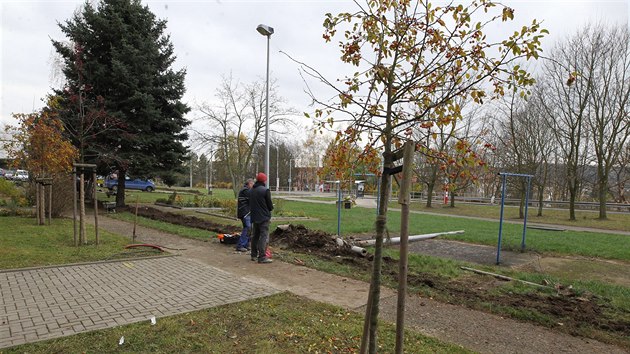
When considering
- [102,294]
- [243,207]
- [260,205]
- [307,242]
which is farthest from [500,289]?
[102,294]

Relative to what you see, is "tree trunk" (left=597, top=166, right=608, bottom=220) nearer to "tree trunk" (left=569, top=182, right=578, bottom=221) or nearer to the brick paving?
"tree trunk" (left=569, top=182, right=578, bottom=221)

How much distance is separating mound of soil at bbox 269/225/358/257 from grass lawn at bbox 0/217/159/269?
337 centimetres

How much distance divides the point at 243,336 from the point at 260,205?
4.27 meters

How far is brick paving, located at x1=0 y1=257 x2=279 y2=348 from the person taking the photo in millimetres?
4348

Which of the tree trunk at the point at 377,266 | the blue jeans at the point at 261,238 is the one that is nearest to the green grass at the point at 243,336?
the tree trunk at the point at 377,266

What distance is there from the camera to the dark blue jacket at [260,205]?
27.0ft

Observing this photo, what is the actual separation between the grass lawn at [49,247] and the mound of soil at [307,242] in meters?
3.37

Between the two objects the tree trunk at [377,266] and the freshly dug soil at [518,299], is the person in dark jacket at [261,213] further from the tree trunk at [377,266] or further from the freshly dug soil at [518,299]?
the tree trunk at [377,266]

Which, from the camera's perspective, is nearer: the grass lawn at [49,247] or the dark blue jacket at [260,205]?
the grass lawn at [49,247]

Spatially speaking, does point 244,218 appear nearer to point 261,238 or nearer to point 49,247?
point 261,238

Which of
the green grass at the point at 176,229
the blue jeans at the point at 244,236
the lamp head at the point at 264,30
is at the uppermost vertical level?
the lamp head at the point at 264,30

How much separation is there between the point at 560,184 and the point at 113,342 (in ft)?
162

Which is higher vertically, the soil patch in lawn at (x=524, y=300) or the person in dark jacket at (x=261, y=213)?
the person in dark jacket at (x=261, y=213)

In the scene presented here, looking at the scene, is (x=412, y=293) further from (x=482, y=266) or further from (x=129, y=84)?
(x=129, y=84)
